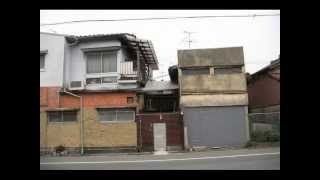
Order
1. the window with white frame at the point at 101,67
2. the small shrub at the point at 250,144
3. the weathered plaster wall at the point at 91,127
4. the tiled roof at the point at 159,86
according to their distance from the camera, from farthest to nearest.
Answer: the tiled roof at the point at 159,86, the window with white frame at the point at 101,67, the weathered plaster wall at the point at 91,127, the small shrub at the point at 250,144

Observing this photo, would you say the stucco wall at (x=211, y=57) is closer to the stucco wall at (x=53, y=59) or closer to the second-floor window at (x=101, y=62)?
the second-floor window at (x=101, y=62)

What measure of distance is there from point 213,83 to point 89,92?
4.72 meters

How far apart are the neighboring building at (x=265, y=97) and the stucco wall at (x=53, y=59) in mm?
7436

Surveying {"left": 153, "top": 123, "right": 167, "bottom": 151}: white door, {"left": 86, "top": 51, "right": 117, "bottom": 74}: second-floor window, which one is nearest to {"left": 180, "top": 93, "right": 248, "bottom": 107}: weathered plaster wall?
{"left": 153, "top": 123, "right": 167, "bottom": 151}: white door

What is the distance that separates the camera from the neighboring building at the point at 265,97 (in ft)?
44.4

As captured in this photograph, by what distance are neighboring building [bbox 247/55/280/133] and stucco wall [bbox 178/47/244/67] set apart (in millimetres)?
1543

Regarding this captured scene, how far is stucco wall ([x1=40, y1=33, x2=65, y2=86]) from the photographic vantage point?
554 inches

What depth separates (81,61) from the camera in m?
14.4

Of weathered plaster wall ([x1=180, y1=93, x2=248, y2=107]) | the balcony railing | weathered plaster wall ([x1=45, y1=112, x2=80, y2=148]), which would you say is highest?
the balcony railing

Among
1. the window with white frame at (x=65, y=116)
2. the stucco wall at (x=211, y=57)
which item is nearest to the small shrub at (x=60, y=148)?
the window with white frame at (x=65, y=116)

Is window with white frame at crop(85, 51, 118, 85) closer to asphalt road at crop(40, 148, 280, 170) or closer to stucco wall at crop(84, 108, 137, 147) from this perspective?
stucco wall at crop(84, 108, 137, 147)

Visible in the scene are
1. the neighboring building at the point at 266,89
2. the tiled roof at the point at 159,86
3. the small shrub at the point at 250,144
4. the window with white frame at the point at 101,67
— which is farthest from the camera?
the neighboring building at the point at 266,89
